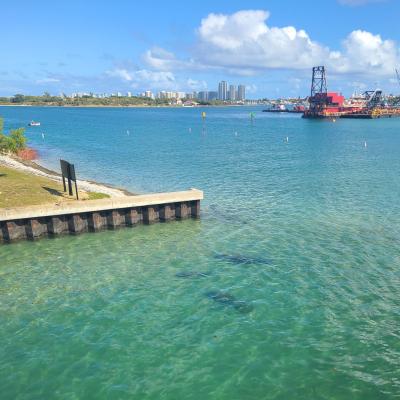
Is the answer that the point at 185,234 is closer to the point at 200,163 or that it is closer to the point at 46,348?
the point at 46,348

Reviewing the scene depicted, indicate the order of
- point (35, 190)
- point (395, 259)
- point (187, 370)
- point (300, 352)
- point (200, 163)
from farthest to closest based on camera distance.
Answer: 1. point (200, 163)
2. point (35, 190)
3. point (395, 259)
4. point (300, 352)
5. point (187, 370)

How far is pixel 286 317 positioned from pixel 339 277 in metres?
6.01

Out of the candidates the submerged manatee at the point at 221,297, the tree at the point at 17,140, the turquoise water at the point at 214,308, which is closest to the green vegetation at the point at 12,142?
the tree at the point at 17,140

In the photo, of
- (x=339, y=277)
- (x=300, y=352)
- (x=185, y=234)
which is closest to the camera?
(x=300, y=352)

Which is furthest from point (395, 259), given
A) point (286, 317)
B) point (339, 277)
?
point (286, 317)

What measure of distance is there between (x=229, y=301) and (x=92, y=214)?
1480 cm

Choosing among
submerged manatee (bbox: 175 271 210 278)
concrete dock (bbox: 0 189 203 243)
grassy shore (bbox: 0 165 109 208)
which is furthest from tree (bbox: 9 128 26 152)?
submerged manatee (bbox: 175 271 210 278)

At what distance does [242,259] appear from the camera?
2658 centimetres

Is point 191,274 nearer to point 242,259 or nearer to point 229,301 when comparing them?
point 229,301

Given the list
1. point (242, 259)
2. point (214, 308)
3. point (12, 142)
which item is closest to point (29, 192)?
point (12, 142)

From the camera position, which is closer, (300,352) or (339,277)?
(300,352)

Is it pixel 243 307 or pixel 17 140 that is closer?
pixel 243 307

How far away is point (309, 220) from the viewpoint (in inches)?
1406

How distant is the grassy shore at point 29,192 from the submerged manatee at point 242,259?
14.7 m
